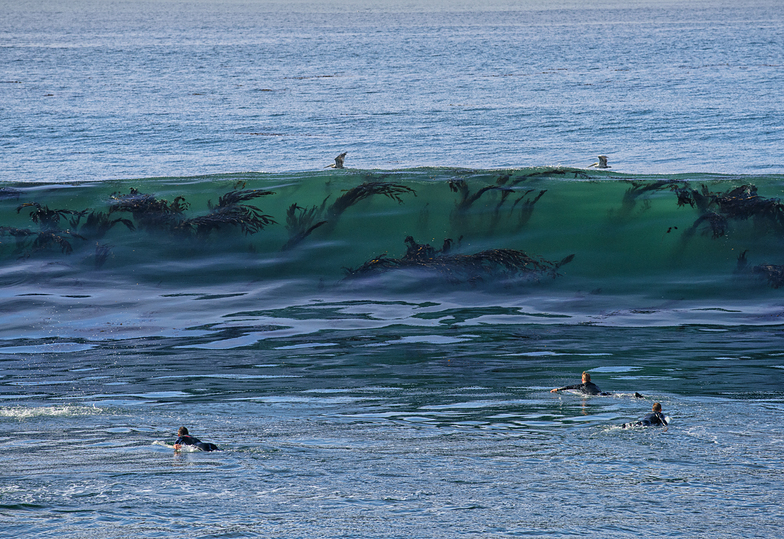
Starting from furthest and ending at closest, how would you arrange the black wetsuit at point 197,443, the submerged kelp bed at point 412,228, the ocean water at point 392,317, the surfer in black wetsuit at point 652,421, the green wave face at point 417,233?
the submerged kelp bed at point 412,228, the green wave face at point 417,233, the surfer in black wetsuit at point 652,421, the black wetsuit at point 197,443, the ocean water at point 392,317

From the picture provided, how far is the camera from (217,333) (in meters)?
21.4

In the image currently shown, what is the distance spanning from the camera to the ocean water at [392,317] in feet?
37.1

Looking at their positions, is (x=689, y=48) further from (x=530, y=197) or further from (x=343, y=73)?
(x=530, y=197)

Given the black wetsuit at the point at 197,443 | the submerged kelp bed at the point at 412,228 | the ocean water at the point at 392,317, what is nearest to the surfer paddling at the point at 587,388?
the ocean water at the point at 392,317

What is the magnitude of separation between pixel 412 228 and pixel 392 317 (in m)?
6.68

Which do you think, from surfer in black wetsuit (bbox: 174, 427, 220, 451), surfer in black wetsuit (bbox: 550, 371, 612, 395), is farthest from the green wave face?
surfer in black wetsuit (bbox: 174, 427, 220, 451)

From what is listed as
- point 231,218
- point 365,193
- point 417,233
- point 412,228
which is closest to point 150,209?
point 231,218

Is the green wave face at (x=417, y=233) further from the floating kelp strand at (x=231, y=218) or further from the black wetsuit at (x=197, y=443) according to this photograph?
the black wetsuit at (x=197, y=443)

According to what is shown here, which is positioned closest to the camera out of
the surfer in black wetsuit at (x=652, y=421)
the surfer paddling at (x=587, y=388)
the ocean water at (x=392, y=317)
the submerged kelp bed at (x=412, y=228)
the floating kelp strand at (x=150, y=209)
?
the ocean water at (x=392, y=317)

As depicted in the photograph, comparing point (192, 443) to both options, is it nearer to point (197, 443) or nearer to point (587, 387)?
point (197, 443)

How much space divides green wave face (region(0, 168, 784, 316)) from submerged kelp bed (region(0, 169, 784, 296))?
0.19ft

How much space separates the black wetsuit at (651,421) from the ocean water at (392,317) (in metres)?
0.18

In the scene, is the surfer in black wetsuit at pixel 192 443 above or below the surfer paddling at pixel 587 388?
below

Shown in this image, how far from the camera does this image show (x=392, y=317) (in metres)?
22.9
